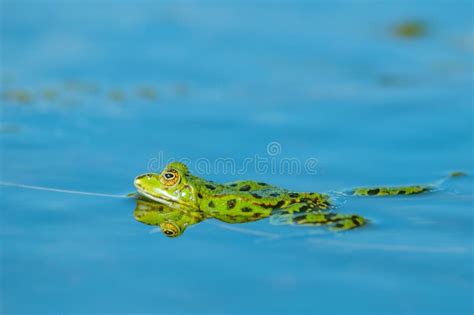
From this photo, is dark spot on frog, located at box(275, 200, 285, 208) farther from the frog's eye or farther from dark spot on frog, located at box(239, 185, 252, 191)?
the frog's eye

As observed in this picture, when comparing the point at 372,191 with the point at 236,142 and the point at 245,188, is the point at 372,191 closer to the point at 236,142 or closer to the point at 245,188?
the point at 245,188

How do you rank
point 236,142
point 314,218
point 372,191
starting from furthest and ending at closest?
point 236,142 < point 372,191 < point 314,218

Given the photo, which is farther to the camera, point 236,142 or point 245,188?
point 236,142


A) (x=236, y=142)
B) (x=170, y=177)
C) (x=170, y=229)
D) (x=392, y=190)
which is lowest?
(x=170, y=229)

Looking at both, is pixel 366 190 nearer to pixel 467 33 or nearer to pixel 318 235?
pixel 318 235

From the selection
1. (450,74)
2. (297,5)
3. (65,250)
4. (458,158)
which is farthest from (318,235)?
(297,5)

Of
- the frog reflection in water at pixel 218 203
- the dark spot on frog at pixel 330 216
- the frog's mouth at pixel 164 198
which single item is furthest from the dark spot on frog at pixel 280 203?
the frog's mouth at pixel 164 198

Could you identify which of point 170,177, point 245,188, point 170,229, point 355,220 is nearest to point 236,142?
point 245,188

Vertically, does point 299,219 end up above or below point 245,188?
below
